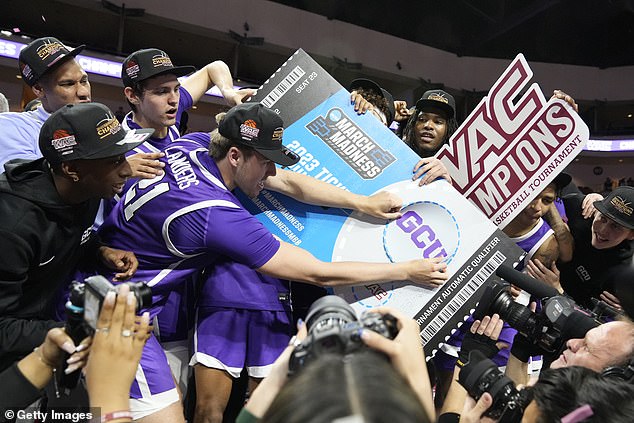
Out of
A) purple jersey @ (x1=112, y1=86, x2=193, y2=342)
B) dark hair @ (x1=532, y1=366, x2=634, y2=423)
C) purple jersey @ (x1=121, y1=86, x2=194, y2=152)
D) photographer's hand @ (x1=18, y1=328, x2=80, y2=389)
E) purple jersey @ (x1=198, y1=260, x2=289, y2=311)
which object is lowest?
purple jersey @ (x1=112, y1=86, x2=193, y2=342)

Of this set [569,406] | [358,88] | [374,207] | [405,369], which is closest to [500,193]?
[374,207]

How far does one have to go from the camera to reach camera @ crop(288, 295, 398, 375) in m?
0.92

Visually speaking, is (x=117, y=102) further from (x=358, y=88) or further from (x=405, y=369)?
(x=405, y=369)

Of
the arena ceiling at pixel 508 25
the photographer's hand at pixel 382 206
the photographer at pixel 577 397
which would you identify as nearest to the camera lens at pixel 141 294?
the photographer at pixel 577 397

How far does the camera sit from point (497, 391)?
56.4 inches

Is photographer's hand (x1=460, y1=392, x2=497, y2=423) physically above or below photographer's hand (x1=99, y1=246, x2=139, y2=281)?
above

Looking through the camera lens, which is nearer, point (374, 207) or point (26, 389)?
point (26, 389)

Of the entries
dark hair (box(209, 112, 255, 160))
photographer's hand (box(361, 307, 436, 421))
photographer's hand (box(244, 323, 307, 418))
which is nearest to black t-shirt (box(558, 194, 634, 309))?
dark hair (box(209, 112, 255, 160))

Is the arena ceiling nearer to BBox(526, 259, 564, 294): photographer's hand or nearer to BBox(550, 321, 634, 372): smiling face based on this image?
BBox(526, 259, 564, 294): photographer's hand

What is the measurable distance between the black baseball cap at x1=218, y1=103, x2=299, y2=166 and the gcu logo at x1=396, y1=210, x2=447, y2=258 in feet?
1.99

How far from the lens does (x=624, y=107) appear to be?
63.8ft

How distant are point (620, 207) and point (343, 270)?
1.68m

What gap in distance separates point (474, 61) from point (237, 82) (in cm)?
832

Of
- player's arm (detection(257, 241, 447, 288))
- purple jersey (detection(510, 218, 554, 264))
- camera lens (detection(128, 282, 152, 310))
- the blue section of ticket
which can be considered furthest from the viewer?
purple jersey (detection(510, 218, 554, 264))
